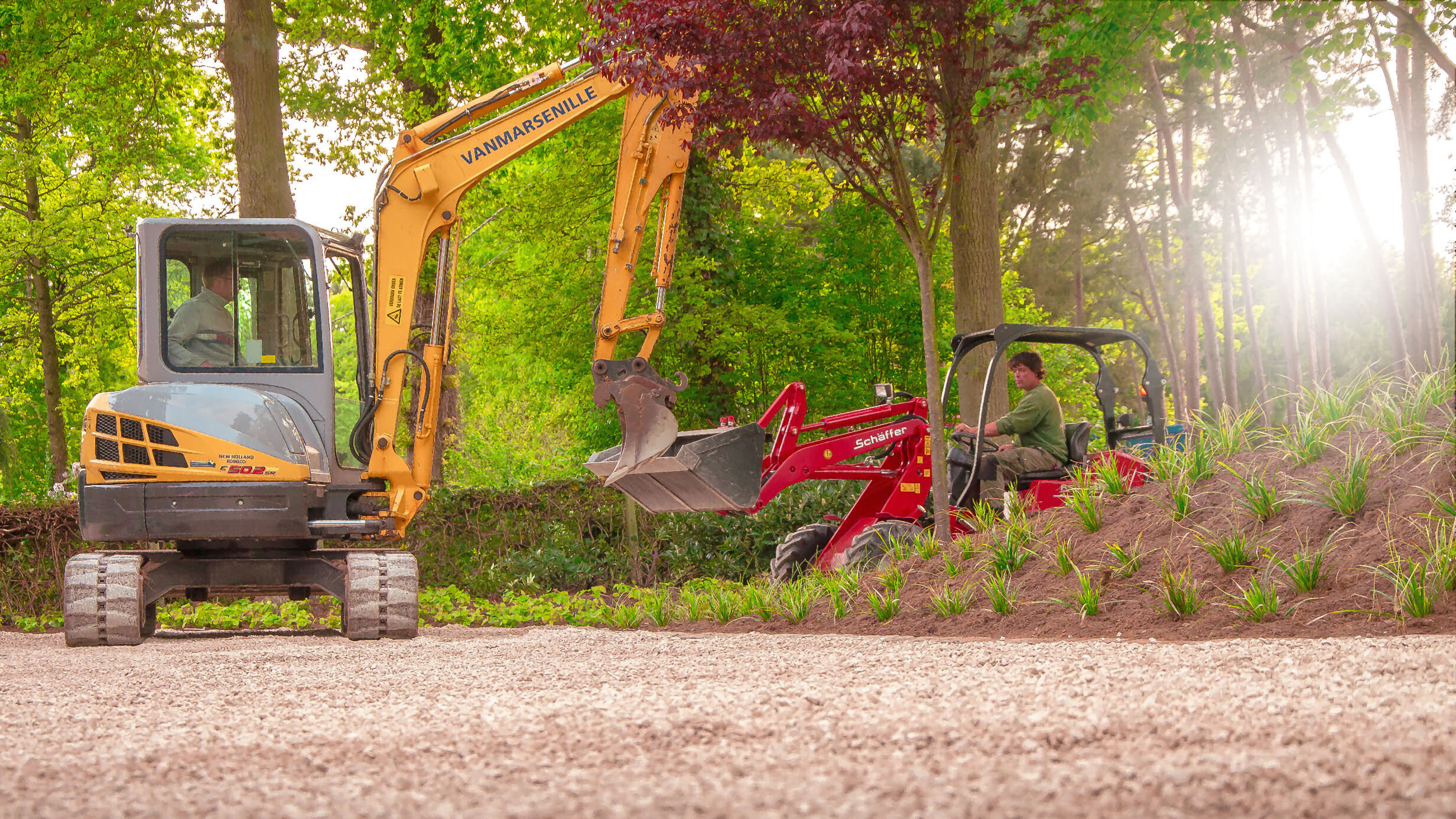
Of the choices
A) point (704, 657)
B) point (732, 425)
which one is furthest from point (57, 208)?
point (704, 657)

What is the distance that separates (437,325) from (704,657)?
4231 mm

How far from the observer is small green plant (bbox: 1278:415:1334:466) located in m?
6.55

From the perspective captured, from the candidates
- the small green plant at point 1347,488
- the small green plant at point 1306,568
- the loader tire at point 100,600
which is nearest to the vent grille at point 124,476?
the loader tire at point 100,600

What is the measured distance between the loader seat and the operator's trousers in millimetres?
44

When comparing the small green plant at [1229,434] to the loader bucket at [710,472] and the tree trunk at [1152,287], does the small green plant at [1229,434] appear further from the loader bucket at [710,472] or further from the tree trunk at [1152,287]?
the tree trunk at [1152,287]

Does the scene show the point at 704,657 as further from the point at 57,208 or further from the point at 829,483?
the point at 57,208

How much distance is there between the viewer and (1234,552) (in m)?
5.84

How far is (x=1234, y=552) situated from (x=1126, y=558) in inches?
23.0

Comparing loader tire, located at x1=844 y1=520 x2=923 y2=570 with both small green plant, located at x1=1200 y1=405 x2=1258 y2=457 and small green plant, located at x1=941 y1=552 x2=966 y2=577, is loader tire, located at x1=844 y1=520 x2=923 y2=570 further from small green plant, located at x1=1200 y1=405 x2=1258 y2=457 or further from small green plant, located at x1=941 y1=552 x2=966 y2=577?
small green plant, located at x1=1200 y1=405 x2=1258 y2=457

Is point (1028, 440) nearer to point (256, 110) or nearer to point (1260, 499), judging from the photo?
point (1260, 499)

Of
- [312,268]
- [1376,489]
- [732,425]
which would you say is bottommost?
[1376,489]

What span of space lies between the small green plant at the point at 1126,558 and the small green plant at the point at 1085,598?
0.47ft

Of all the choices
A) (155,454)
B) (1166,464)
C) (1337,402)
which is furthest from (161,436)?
(1337,402)

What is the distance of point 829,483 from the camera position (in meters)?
12.7
